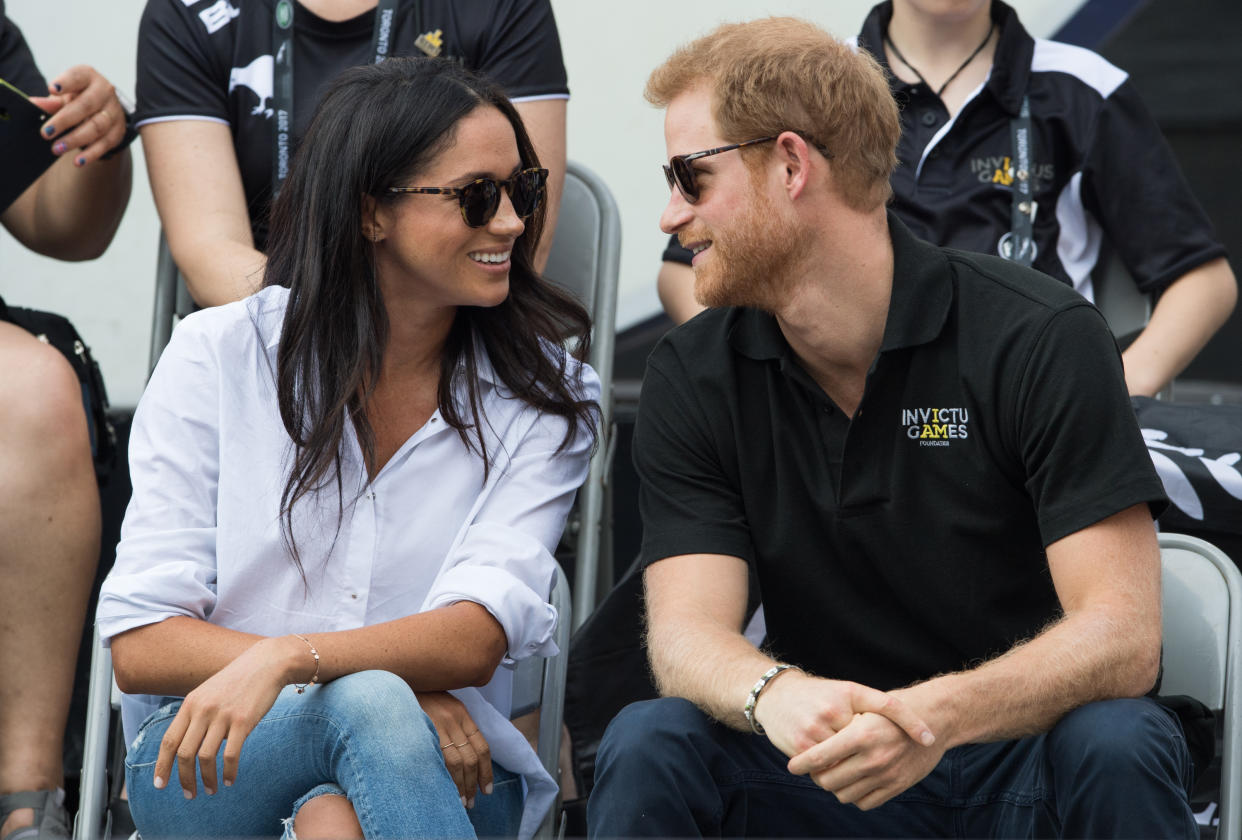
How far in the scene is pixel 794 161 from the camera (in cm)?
221

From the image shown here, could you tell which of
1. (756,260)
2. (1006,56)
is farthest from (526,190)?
(1006,56)

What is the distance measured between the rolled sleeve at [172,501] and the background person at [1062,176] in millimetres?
1237

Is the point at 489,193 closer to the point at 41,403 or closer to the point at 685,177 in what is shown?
the point at 685,177

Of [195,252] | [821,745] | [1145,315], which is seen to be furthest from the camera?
[1145,315]

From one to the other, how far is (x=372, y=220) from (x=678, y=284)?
103 cm

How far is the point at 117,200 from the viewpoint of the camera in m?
3.22

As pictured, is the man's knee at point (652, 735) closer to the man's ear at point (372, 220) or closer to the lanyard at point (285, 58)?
the man's ear at point (372, 220)

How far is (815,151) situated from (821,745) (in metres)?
0.88

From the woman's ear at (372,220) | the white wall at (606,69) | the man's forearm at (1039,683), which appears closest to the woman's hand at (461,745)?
the man's forearm at (1039,683)

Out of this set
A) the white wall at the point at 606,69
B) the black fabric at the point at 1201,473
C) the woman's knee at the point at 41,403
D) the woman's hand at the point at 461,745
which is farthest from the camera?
the white wall at the point at 606,69

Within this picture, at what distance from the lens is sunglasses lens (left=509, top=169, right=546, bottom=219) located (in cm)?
236

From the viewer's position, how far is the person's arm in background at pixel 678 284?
320cm

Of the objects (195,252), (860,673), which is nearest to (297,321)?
(195,252)

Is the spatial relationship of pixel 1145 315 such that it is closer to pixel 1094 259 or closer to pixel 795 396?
pixel 1094 259
